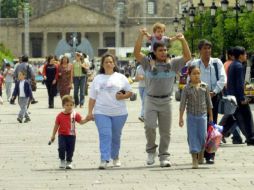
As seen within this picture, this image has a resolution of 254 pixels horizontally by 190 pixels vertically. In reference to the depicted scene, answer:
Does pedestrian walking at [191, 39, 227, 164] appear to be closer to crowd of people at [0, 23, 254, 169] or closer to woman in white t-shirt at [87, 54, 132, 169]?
crowd of people at [0, 23, 254, 169]

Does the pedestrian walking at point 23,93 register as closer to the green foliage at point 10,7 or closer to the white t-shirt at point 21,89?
the white t-shirt at point 21,89

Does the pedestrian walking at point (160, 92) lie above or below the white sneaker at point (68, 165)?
above

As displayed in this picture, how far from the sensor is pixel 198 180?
15.0m

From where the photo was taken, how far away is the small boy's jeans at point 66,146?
56.0ft

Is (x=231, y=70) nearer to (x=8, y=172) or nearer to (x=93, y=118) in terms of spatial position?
(x=93, y=118)

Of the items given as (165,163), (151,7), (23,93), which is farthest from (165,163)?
(151,7)

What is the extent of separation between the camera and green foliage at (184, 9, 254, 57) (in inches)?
2089

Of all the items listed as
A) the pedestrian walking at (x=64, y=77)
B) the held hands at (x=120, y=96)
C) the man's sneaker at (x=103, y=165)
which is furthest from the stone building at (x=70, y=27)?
the man's sneaker at (x=103, y=165)

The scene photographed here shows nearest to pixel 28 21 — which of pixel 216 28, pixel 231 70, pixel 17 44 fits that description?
pixel 17 44

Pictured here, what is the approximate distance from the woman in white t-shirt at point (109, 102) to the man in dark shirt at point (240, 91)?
394 centimetres

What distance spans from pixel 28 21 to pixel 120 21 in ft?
45.9

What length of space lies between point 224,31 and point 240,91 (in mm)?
37349

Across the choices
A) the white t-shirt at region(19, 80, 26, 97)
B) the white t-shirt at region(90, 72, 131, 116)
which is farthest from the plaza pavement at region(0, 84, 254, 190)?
the white t-shirt at region(19, 80, 26, 97)

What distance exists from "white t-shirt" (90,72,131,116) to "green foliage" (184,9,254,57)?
34973mm
